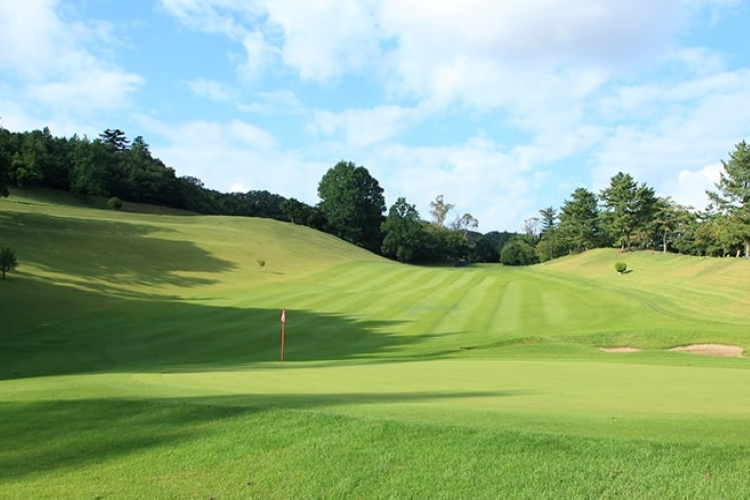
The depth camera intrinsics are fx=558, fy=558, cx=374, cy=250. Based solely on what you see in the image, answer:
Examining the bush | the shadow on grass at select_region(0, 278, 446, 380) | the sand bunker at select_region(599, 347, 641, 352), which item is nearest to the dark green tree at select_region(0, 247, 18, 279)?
the shadow on grass at select_region(0, 278, 446, 380)

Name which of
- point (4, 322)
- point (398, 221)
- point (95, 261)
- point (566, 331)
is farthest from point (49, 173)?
point (566, 331)

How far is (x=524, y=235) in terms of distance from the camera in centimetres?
15538

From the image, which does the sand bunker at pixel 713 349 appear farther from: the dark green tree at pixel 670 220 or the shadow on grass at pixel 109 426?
the dark green tree at pixel 670 220

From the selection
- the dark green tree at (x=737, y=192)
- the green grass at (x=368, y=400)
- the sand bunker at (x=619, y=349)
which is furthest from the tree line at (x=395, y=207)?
the sand bunker at (x=619, y=349)

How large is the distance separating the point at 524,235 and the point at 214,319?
5399 inches

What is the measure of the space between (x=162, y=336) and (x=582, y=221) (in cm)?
9266

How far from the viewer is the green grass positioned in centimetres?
470

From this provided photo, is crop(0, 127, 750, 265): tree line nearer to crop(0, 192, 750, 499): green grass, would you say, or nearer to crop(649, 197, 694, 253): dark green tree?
crop(649, 197, 694, 253): dark green tree

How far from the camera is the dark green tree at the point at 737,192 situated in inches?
2509

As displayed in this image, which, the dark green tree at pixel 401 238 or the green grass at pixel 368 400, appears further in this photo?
the dark green tree at pixel 401 238

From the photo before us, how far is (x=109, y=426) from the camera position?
6441mm

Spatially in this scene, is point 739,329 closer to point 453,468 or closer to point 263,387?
point 263,387

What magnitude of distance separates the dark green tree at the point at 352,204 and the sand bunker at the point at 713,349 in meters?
96.6

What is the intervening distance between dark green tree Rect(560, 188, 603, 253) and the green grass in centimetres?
6916
